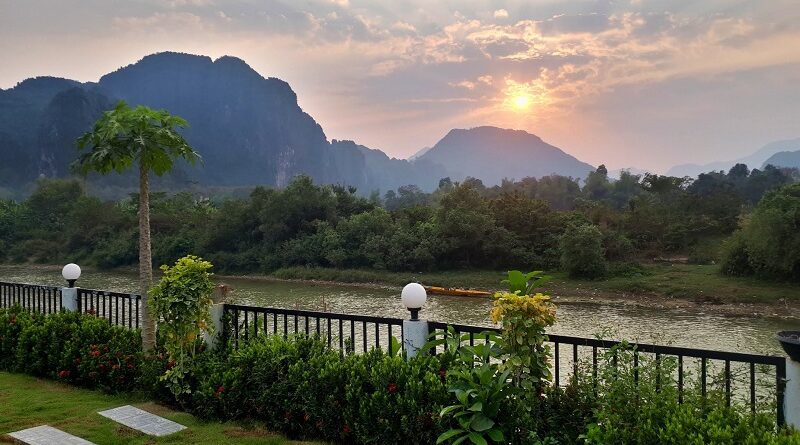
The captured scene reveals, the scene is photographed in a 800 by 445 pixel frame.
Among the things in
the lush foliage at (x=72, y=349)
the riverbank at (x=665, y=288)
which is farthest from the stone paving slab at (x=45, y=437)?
the riverbank at (x=665, y=288)

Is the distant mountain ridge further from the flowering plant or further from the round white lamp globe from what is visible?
the flowering plant

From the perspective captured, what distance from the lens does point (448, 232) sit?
30.8 meters

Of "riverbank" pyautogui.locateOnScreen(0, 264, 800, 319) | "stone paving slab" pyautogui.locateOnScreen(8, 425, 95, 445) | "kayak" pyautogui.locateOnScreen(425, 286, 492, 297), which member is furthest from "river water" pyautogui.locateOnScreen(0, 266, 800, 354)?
"stone paving slab" pyautogui.locateOnScreen(8, 425, 95, 445)

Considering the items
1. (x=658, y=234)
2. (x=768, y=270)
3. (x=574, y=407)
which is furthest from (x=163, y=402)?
(x=658, y=234)

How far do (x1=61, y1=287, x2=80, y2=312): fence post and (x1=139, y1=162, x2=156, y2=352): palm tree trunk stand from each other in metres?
1.50

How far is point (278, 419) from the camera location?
3.98 meters

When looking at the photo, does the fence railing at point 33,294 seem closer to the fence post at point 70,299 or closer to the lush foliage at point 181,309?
the fence post at point 70,299

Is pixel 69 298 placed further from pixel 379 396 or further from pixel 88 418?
pixel 379 396

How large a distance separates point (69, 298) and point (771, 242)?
22.3 metres

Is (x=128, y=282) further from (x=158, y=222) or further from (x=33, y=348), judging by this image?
(x=33, y=348)

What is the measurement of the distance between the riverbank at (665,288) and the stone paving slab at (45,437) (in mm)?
20025

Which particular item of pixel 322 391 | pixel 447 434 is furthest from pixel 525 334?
pixel 322 391

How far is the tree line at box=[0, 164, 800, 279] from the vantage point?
2536 cm

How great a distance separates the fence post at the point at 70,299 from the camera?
6.20m
